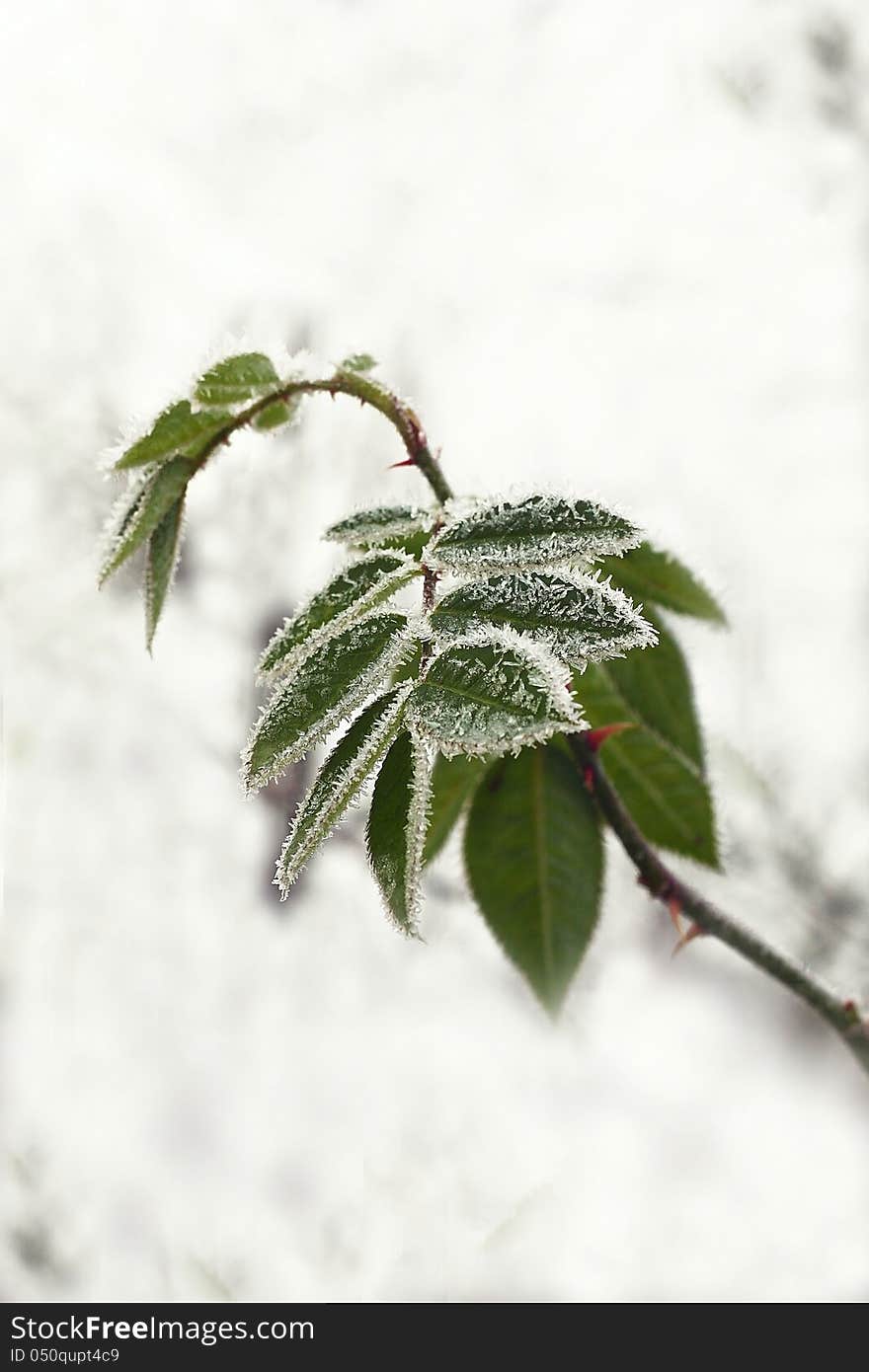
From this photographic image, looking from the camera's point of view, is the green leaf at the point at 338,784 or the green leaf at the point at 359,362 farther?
the green leaf at the point at 359,362

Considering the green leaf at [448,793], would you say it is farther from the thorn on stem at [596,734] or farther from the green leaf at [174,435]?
the green leaf at [174,435]

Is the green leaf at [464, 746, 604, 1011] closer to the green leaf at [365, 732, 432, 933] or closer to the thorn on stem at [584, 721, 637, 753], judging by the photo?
the thorn on stem at [584, 721, 637, 753]

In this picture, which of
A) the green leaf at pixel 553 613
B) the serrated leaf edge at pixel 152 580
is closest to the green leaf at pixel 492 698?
the green leaf at pixel 553 613

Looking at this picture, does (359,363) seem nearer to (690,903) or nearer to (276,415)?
(276,415)

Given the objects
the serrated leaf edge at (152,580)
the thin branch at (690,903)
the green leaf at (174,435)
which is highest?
the green leaf at (174,435)

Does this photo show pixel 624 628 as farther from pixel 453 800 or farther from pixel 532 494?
pixel 453 800

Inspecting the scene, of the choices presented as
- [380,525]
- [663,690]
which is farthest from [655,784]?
[380,525]
